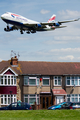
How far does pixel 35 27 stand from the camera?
59.5 m

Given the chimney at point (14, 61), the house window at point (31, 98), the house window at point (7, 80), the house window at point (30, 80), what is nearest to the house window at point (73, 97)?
the house window at point (31, 98)

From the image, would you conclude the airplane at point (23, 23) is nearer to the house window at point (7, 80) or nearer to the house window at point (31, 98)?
the house window at point (7, 80)

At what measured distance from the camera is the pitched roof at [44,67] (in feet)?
194

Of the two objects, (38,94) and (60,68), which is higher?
(60,68)

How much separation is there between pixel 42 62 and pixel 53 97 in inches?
352

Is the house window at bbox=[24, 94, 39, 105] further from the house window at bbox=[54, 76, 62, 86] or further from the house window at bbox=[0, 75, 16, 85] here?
the house window at bbox=[54, 76, 62, 86]

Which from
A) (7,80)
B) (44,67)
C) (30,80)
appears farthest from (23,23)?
(7,80)

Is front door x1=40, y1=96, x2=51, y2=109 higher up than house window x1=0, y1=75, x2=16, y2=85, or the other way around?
house window x1=0, y1=75, x2=16, y2=85

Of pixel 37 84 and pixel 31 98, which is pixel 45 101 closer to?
pixel 31 98

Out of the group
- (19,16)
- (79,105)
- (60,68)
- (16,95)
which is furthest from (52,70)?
(79,105)

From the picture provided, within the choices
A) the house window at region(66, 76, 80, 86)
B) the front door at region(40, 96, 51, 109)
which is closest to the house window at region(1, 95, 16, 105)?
the front door at region(40, 96, 51, 109)

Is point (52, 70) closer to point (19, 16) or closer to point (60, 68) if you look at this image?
point (60, 68)

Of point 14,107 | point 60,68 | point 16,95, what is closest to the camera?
point 14,107

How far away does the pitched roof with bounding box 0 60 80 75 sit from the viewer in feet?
194
